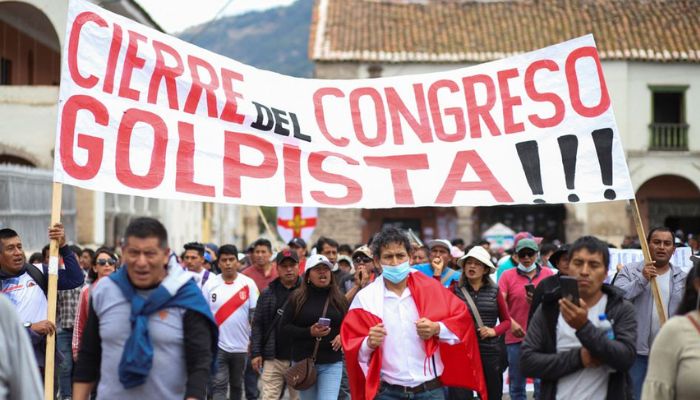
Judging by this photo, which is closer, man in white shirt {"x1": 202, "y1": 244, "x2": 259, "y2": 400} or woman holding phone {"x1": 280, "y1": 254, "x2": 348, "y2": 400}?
woman holding phone {"x1": 280, "y1": 254, "x2": 348, "y2": 400}

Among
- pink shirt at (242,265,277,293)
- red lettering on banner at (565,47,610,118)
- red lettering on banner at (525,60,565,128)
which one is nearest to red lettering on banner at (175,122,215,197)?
red lettering on banner at (525,60,565,128)

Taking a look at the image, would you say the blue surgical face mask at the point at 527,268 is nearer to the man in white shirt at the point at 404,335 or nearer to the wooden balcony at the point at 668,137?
the man in white shirt at the point at 404,335

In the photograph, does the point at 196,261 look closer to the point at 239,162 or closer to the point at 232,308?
the point at 232,308

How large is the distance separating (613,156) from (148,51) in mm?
3831

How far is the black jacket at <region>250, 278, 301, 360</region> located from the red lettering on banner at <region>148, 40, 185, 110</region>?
2274mm

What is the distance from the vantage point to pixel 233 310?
11.0 m

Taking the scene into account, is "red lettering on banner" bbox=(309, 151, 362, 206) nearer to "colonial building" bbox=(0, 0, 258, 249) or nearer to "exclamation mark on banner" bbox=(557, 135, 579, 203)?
"exclamation mark on banner" bbox=(557, 135, 579, 203)

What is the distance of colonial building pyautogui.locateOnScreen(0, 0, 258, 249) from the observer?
2022cm

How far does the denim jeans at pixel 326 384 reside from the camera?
9.35 meters

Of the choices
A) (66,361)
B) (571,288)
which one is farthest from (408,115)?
(66,361)

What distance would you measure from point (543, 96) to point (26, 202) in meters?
13.5

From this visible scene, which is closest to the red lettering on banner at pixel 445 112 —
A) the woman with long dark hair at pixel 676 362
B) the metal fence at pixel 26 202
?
the woman with long dark hair at pixel 676 362

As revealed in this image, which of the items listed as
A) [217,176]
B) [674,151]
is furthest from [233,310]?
[674,151]

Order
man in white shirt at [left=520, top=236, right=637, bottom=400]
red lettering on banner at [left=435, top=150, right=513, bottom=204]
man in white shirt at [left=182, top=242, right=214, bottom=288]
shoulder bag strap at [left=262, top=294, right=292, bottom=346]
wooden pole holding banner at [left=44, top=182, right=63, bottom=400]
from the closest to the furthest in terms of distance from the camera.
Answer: man in white shirt at [left=520, top=236, right=637, bottom=400] → wooden pole holding banner at [left=44, top=182, right=63, bottom=400] → red lettering on banner at [left=435, top=150, right=513, bottom=204] → shoulder bag strap at [left=262, top=294, right=292, bottom=346] → man in white shirt at [left=182, top=242, right=214, bottom=288]
